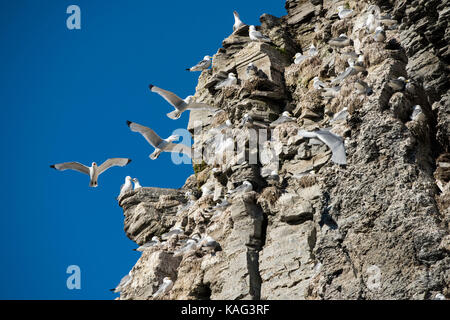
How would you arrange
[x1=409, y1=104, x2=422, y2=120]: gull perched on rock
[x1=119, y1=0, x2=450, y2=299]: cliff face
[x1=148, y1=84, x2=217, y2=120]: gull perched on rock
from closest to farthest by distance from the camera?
[x1=119, y1=0, x2=450, y2=299]: cliff face
[x1=409, y1=104, x2=422, y2=120]: gull perched on rock
[x1=148, y1=84, x2=217, y2=120]: gull perched on rock

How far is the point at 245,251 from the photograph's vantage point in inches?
656

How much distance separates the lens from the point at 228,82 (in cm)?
2300

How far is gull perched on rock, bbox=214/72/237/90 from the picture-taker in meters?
22.9

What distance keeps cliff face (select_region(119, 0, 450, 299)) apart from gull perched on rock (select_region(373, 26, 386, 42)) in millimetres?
157

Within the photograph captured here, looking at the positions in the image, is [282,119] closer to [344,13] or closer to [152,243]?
[344,13]

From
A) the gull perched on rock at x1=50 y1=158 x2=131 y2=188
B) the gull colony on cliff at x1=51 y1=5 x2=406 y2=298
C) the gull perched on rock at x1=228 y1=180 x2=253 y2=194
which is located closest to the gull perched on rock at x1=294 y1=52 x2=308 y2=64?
the gull colony on cliff at x1=51 y1=5 x2=406 y2=298

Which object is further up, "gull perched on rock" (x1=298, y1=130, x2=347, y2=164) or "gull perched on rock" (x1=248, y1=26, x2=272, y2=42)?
"gull perched on rock" (x1=248, y1=26, x2=272, y2=42)

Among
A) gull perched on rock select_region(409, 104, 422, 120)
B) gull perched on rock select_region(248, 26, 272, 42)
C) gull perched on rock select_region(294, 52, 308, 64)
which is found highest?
gull perched on rock select_region(248, 26, 272, 42)

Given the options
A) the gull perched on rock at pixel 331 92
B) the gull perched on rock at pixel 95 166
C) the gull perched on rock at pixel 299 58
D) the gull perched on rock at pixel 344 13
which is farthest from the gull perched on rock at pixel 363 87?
the gull perched on rock at pixel 95 166

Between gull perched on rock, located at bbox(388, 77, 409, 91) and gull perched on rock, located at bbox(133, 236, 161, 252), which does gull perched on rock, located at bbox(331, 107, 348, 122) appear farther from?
gull perched on rock, located at bbox(133, 236, 161, 252)

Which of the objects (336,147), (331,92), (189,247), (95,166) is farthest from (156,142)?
(336,147)

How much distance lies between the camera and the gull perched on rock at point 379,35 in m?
17.0

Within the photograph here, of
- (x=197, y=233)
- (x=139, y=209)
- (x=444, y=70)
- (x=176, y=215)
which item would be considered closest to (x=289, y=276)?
(x=197, y=233)
